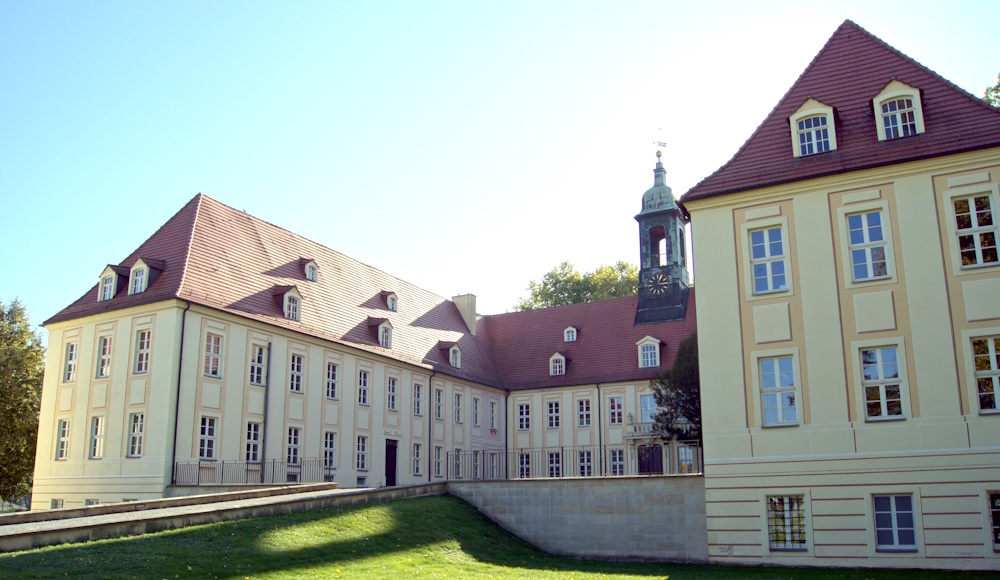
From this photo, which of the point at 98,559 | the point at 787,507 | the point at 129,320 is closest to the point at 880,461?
the point at 787,507

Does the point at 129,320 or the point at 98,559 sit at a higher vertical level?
the point at 129,320

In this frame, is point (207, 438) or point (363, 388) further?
point (363, 388)

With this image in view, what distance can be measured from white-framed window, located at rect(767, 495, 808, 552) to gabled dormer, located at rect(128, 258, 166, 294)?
843 inches

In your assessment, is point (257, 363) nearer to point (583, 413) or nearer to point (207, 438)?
point (207, 438)

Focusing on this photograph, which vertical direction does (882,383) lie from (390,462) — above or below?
above

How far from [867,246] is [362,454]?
21.9 m

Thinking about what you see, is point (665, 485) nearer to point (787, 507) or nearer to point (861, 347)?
point (787, 507)

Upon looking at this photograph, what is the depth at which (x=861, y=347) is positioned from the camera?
A: 66.6 ft

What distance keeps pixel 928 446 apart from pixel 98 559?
16.7m

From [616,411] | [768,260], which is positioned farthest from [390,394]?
[768,260]

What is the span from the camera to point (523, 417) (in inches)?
1779

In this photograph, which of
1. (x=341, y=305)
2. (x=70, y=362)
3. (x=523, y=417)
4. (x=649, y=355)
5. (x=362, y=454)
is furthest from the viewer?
(x=523, y=417)

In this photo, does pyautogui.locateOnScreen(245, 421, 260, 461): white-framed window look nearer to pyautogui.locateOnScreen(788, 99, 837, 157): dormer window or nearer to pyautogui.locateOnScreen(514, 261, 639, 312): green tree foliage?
pyautogui.locateOnScreen(788, 99, 837, 157): dormer window

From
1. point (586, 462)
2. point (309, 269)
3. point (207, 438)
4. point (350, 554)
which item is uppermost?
point (309, 269)
